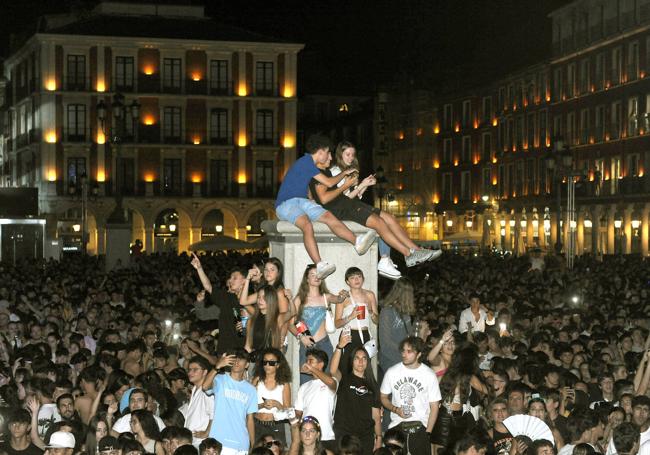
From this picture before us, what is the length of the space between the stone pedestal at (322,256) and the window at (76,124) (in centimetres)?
6267

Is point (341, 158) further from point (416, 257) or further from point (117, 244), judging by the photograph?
point (117, 244)

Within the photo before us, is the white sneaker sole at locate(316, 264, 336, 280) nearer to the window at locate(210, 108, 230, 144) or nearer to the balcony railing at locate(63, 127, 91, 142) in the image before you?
the balcony railing at locate(63, 127, 91, 142)

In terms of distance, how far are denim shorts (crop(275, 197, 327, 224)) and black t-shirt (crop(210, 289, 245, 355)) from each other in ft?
4.93

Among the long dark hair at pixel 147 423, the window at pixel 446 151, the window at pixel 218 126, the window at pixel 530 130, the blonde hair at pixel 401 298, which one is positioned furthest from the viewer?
the window at pixel 446 151

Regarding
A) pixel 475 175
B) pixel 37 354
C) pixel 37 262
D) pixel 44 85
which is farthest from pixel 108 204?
pixel 37 354

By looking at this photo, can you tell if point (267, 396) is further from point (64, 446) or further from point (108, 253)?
point (108, 253)

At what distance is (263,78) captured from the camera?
73.7m

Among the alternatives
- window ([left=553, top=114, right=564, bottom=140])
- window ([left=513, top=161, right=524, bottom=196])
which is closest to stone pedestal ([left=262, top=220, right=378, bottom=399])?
window ([left=553, top=114, right=564, bottom=140])

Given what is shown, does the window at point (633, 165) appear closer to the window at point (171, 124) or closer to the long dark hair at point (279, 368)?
the window at point (171, 124)

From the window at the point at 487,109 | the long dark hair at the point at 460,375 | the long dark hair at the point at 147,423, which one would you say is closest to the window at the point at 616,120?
the window at the point at 487,109

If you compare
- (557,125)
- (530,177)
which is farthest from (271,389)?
(530,177)

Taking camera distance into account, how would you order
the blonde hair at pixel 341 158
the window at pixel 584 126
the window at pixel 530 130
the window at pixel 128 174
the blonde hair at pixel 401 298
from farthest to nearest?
the window at pixel 128 174 → the window at pixel 530 130 → the window at pixel 584 126 → the blonde hair at pixel 401 298 → the blonde hair at pixel 341 158

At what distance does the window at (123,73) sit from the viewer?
235ft

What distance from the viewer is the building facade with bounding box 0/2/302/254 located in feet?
233
